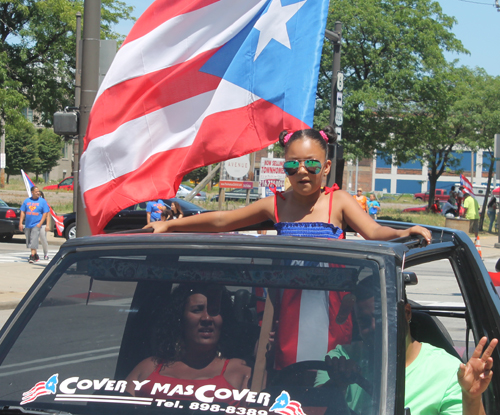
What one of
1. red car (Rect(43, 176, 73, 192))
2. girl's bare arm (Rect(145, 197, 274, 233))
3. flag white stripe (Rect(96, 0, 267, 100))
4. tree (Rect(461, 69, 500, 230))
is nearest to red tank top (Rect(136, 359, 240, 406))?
girl's bare arm (Rect(145, 197, 274, 233))

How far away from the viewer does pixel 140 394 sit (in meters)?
1.93

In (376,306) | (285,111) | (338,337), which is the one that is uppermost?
(285,111)

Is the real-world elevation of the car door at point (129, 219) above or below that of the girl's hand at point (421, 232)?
below

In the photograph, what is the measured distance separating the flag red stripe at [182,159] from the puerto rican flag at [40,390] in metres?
1.67

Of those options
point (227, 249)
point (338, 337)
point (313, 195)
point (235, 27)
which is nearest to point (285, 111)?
point (235, 27)

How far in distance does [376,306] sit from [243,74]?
250cm

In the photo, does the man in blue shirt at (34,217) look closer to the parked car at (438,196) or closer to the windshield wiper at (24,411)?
the windshield wiper at (24,411)

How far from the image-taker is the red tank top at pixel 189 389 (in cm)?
187

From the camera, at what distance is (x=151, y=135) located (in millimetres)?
3863

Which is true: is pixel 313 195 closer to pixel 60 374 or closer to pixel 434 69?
pixel 60 374

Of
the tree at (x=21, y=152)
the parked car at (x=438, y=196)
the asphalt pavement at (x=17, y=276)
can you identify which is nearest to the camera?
the asphalt pavement at (x=17, y=276)

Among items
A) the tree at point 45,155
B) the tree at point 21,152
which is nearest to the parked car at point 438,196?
the tree at point 45,155

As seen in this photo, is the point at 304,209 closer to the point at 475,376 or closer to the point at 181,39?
the point at 475,376

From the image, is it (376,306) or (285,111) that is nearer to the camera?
(376,306)
